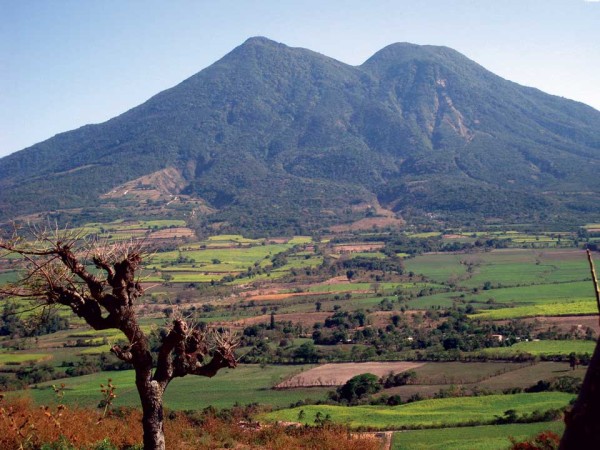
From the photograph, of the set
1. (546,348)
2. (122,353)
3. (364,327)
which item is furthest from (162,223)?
(122,353)

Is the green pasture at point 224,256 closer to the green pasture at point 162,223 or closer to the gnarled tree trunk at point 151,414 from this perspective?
the green pasture at point 162,223

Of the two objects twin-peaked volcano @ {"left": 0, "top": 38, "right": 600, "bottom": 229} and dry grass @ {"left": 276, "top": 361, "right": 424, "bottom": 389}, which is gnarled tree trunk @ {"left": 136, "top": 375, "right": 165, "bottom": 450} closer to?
dry grass @ {"left": 276, "top": 361, "right": 424, "bottom": 389}

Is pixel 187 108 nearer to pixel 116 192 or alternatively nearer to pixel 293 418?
pixel 116 192

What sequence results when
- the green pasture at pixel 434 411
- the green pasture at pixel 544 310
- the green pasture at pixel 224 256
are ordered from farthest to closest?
the green pasture at pixel 224 256, the green pasture at pixel 544 310, the green pasture at pixel 434 411

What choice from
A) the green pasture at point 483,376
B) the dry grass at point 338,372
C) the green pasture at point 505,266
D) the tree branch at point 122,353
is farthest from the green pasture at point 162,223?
the tree branch at point 122,353

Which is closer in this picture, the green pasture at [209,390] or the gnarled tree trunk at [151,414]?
the gnarled tree trunk at [151,414]

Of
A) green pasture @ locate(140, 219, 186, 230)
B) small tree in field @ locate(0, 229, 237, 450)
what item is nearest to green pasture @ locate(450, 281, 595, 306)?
small tree in field @ locate(0, 229, 237, 450)

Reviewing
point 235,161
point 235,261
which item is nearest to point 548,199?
point 235,261

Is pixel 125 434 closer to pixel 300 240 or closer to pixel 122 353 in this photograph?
pixel 122 353
